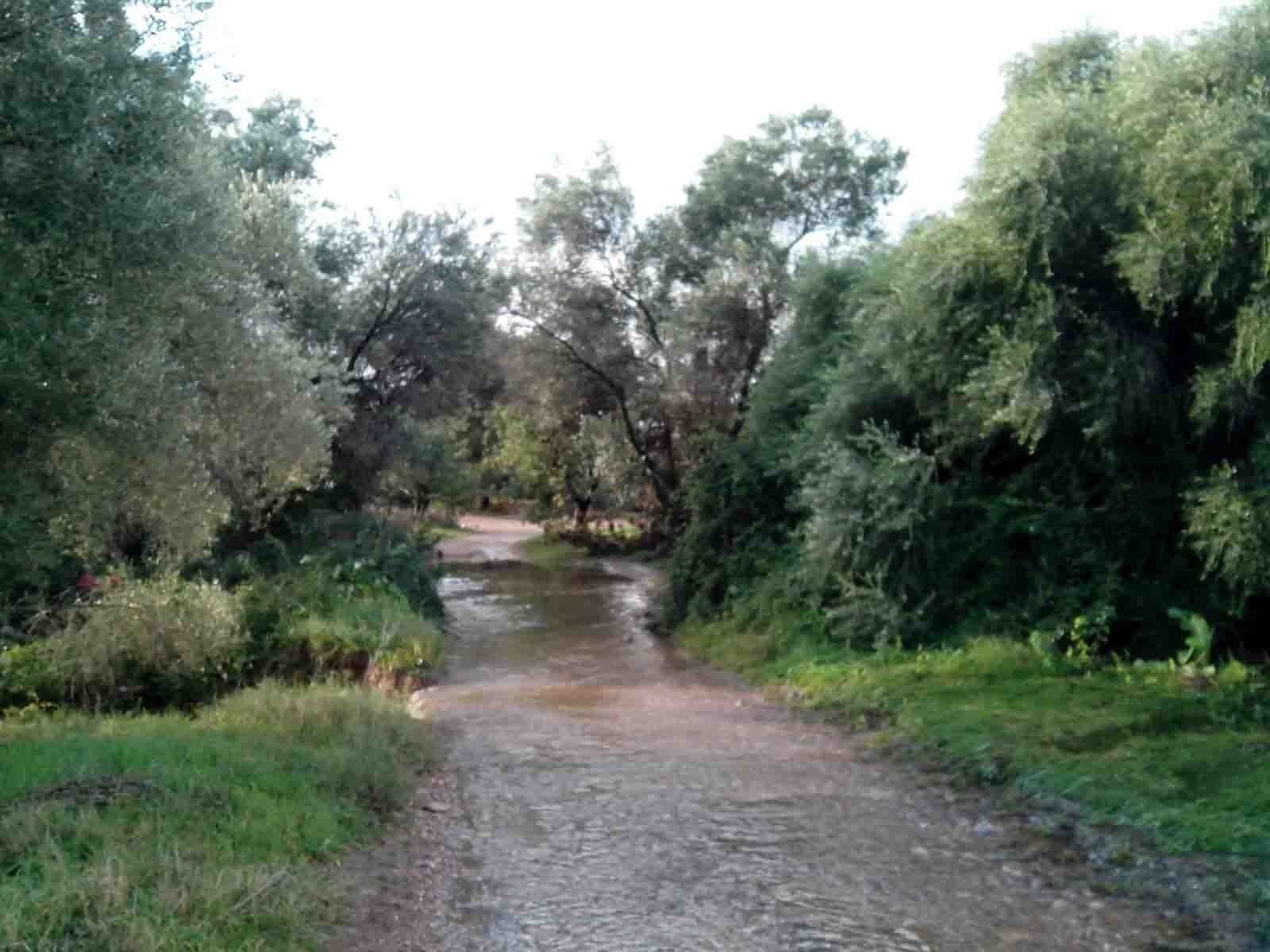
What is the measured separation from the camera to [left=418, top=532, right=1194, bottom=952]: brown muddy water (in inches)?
284

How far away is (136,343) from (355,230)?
17.0 meters

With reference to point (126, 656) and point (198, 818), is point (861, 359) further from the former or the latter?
point (198, 818)

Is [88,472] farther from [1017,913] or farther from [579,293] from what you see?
[579,293]

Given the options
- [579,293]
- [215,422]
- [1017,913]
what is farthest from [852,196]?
[1017,913]

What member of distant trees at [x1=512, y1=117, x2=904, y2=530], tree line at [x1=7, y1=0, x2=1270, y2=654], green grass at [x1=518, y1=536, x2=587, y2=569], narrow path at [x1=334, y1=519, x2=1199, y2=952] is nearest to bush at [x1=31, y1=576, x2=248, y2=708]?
tree line at [x1=7, y1=0, x2=1270, y2=654]

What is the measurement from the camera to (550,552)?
46.6m

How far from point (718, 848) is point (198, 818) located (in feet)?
10.9

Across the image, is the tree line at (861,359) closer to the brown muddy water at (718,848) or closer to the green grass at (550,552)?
the brown muddy water at (718,848)

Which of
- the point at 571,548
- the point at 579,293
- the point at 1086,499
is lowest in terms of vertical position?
the point at 571,548

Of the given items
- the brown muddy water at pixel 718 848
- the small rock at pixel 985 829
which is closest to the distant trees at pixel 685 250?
the brown muddy water at pixel 718 848

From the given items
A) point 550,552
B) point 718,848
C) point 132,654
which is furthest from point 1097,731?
point 550,552

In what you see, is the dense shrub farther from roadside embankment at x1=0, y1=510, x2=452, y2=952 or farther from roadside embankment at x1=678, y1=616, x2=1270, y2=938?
roadside embankment at x1=678, y1=616, x2=1270, y2=938

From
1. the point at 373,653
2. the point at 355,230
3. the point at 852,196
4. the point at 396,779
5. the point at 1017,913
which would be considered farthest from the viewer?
the point at 852,196

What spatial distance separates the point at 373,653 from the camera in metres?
18.2
